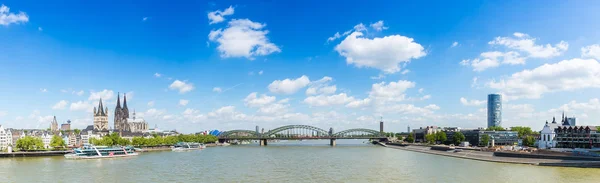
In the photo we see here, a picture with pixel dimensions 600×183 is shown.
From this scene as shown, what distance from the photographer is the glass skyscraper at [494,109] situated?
173 metres

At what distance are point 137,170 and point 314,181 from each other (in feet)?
53.4

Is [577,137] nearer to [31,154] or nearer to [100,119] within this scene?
[31,154]

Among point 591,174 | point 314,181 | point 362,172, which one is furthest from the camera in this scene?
point 362,172

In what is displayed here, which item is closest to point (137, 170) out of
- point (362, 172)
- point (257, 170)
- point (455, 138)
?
point (257, 170)

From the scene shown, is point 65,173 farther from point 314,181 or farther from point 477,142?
point 477,142

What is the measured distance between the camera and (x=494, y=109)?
6905 inches

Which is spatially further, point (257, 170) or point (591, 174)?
point (257, 170)

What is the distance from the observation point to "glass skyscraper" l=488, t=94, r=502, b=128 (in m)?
173

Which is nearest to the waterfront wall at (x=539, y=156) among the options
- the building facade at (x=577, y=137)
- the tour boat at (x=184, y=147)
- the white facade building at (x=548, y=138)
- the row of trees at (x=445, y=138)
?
the building facade at (x=577, y=137)

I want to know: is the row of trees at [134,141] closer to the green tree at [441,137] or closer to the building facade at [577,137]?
the green tree at [441,137]

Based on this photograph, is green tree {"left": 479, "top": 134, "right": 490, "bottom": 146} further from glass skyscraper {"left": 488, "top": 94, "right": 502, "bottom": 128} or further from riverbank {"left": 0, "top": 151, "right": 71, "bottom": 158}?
glass skyscraper {"left": 488, "top": 94, "right": 502, "bottom": 128}

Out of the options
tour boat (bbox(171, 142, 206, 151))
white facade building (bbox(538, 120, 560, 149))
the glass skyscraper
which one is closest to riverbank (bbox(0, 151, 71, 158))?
tour boat (bbox(171, 142, 206, 151))

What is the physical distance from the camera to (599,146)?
4912 cm

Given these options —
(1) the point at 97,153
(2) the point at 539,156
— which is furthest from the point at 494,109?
(1) the point at 97,153
